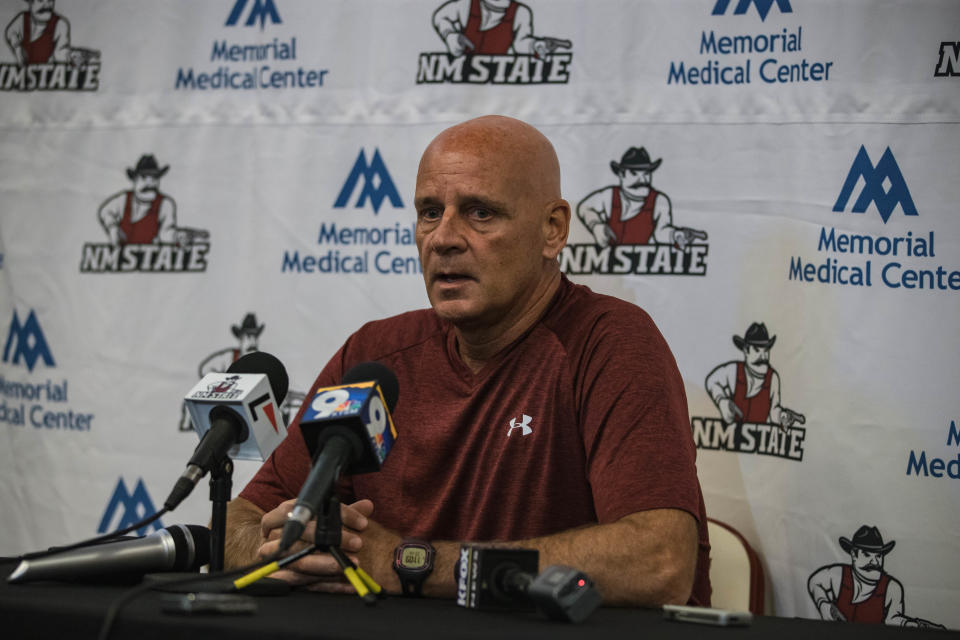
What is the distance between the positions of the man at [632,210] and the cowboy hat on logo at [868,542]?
102 cm

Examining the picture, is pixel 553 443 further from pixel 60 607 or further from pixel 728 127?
pixel 728 127

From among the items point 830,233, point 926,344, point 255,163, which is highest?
point 255,163

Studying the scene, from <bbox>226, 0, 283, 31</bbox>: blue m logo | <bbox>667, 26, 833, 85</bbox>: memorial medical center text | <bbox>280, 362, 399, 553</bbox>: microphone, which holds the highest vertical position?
<bbox>226, 0, 283, 31</bbox>: blue m logo

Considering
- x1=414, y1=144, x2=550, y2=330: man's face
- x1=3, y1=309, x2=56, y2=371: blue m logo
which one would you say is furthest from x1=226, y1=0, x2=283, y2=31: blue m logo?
x1=414, y1=144, x2=550, y2=330: man's face

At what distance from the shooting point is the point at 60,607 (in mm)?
1343

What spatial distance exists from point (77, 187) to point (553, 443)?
2.45m

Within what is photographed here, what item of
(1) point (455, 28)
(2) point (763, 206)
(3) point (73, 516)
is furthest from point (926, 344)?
(3) point (73, 516)

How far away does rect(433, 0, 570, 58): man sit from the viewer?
3.20 meters

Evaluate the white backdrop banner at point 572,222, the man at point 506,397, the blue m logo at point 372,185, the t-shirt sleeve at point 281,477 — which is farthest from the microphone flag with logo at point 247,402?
the blue m logo at point 372,185

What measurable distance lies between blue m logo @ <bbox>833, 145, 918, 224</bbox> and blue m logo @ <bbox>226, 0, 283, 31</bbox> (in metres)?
2.11

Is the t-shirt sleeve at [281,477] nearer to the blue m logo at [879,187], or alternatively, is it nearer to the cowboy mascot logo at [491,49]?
the cowboy mascot logo at [491,49]

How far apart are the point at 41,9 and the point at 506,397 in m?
2.77

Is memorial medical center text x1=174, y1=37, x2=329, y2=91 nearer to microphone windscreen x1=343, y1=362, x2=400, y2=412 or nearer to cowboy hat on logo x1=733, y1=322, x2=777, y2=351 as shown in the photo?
cowboy hat on logo x1=733, y1=322, x2=777, y2=351

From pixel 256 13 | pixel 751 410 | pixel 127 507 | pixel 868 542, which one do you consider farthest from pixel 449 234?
pixel 127 507
